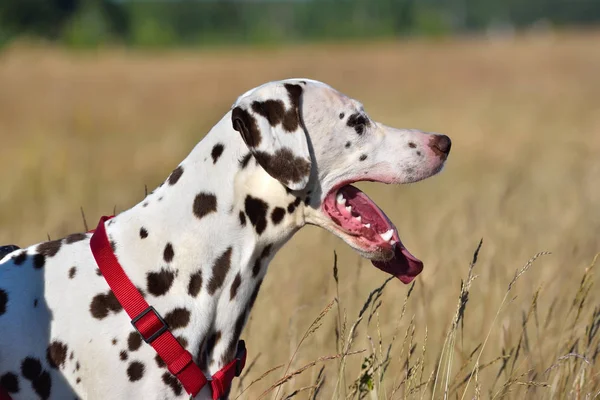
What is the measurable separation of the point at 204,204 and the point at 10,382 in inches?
36.7

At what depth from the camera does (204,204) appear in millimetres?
3285

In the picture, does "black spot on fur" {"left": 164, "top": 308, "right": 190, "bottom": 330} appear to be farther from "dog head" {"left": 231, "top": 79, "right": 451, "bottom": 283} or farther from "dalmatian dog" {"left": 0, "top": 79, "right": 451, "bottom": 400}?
"dog head" {"left": 231, "top": 79, "right": 451, "bottom": 283}

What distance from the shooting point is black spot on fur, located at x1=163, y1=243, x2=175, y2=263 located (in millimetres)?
3219

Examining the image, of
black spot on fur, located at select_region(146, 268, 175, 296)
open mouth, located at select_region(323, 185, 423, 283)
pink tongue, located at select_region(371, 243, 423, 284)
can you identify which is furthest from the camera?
pink tongue, located at select_region(371, 243, 423, 284)

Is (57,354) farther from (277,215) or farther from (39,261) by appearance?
(277,215)

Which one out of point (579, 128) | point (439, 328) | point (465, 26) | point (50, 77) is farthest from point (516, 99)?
point (465, 26)

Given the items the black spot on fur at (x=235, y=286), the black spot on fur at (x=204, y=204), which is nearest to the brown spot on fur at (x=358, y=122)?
the black spot on fur at (x=204, y=204)

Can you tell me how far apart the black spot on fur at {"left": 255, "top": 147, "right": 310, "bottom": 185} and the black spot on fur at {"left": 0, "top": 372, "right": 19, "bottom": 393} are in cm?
116

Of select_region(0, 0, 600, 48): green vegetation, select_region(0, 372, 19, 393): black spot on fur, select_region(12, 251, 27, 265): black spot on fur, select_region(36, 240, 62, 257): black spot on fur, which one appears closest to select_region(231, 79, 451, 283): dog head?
select_region(36, 240, 62, 257): black spot on fur

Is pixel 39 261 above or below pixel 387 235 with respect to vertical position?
above

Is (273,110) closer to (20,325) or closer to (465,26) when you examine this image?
(20,325)

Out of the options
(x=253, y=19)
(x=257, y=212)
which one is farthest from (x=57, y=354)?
(x=253, y=19)

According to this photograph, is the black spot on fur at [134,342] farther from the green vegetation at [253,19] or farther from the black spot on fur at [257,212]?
the green vegetation at [253,19]

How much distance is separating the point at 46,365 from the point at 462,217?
17.9 feet
